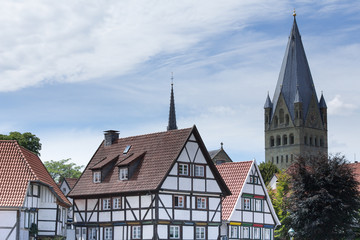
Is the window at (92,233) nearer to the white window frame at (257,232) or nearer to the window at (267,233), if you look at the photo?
the white window frame at (257,232)

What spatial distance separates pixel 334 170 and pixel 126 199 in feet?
52.0

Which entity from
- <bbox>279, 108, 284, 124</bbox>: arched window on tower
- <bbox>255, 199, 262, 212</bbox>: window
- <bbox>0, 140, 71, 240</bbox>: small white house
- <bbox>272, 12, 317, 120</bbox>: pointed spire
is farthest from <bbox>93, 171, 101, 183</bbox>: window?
<bbox>279, 108, 284, 124</bbox>: arched window on tower

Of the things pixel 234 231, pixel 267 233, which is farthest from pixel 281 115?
pixel 234 231

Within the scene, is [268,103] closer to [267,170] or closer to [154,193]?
[267,170]

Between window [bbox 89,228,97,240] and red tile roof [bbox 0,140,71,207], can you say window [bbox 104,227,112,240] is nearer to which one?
window [bbox 89,228,97,240]

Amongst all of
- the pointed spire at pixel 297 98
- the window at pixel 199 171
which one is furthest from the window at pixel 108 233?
the pointed spire at pixel 297 98

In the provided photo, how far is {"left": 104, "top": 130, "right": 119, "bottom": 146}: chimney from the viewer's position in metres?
58.9

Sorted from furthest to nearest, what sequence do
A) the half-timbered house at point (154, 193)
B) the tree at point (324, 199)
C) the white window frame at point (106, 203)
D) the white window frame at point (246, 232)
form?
the white window frame at point (246, 232)
the tree at point (324, 199)
the white window frame at point (106, 203)
the half-timbered house at point (154, 193)

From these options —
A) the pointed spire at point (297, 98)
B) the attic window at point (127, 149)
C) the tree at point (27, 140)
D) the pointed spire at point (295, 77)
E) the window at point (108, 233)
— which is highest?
the pointed spire at point (295, 77)

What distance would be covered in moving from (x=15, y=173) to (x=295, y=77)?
120 m

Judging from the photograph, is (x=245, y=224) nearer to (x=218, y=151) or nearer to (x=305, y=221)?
(x=305, y=221)

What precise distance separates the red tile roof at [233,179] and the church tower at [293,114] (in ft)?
338

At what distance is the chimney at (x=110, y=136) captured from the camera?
58875 mm

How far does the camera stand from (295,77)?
16262cm
